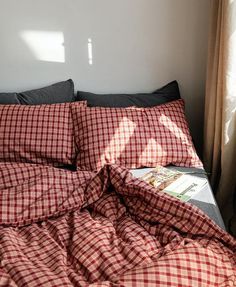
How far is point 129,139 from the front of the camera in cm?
177

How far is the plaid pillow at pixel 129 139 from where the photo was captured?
69.5 inches

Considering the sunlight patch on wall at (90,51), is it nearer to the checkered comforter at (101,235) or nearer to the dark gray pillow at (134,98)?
the dark gray pillow at (134,98)

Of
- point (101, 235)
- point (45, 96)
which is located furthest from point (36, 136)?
point (101, 235)

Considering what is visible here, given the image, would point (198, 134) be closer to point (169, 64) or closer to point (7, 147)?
point (169, 64)

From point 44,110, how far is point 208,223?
3.61 ft

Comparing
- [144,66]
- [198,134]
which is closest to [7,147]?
[144,66]

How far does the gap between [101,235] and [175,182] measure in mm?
550

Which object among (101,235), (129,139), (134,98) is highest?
(134,98)

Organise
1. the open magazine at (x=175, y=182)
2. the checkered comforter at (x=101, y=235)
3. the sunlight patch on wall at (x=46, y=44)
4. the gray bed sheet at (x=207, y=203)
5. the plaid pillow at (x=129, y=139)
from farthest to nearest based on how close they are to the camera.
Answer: the sunlight patch on wall at (x=46, y=44) < the plaid pillow at (x=129, y=139) < the open magazine at (x=175, y=182) < the gray bed sheet at (x=207, y=203) < the checkered comforter at (x=101, y=235)

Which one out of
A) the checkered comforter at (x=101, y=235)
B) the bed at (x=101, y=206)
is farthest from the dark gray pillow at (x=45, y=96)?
the checkered comforter at (x=101, y=235)

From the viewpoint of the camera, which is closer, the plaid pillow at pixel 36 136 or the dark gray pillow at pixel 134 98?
the plaid pillow at pixel 36 136

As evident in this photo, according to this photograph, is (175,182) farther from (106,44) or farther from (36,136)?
(106,44)

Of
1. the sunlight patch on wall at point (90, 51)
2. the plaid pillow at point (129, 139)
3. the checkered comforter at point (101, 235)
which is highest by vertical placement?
the sunlight patch on wall at point (90, 51)

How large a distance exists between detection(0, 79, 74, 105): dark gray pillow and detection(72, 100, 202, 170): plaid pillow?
9.5 inches
